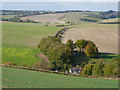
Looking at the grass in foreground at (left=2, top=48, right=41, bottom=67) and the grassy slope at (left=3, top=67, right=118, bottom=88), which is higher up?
the grassy slope at (left=3, top=67, right=118, bottom=88)

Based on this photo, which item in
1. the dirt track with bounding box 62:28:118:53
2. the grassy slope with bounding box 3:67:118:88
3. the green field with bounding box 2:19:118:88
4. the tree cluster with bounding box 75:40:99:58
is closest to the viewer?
the grassy slope with bounding box 3:67:118:88

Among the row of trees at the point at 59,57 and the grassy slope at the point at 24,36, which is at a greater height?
the grassy slope at the point at 24,36

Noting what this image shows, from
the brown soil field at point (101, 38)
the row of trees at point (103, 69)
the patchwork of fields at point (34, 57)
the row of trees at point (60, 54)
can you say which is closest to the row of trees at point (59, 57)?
the row of trees at point (60, 54)

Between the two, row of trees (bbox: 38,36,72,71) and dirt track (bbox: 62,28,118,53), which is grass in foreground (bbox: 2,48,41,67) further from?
dirt track (bbox: 62,28,118,53)

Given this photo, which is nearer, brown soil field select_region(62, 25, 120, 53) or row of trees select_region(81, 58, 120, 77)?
row of trees select_region(81, 58, 120, 77)

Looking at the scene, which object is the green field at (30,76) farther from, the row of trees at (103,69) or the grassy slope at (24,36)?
the row of trees at (103,69)

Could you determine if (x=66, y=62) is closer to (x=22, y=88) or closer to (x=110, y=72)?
(x=110, y=72)

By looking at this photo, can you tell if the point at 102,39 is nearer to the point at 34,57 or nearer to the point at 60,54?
the point at 60,54

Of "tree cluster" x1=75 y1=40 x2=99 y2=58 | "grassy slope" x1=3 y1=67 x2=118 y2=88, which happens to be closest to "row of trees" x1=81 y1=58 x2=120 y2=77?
"tree cluster" x1=75 y1=40 x2=99 y2=58

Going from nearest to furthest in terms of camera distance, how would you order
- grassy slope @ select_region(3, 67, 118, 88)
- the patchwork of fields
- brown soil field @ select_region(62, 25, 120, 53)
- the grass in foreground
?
1. grassy slope @ select_region(3, 67, 118, 88)
2. the patchwork of fields
3. the grass in foreground
4. brown soil field @ select_region(62, 25, 120, 53)

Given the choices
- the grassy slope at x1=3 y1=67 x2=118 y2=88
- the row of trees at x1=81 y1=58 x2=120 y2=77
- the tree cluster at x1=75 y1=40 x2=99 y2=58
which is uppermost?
the grassy slope at x1=3 y1=67 x2=118 y2=88

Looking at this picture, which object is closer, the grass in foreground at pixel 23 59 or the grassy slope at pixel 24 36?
the grass in foreground at pixel 23 59

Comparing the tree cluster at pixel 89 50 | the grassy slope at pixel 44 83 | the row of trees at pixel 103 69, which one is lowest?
the row of trees at pixel 103 69

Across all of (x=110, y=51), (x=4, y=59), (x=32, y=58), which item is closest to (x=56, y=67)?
(x=32, y=58)
